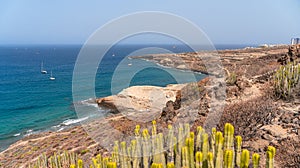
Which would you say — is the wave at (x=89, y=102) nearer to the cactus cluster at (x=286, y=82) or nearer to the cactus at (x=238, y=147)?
the cactus cluster at (x=286, y=82)

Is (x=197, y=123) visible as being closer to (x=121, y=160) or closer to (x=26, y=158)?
(x=121, y=160)

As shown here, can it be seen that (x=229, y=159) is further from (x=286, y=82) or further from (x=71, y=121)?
(x=71, y=121)

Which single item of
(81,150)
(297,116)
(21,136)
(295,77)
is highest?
(295,77)

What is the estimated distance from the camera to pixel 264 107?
25.3ft

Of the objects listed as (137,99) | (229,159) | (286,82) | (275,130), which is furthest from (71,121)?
(229,159)

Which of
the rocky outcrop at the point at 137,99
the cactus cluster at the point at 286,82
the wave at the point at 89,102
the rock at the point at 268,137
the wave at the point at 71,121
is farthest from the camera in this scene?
the wave at the point at 89,102

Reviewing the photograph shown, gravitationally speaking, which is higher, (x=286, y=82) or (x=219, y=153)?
(x=286, y=82)

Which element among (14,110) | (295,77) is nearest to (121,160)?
(295,77)

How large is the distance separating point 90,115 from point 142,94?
6164 millimetres

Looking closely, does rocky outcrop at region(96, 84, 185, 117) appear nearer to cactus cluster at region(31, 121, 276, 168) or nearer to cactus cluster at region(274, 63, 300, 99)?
cactus cluster at region(274, 63, 300, 99)

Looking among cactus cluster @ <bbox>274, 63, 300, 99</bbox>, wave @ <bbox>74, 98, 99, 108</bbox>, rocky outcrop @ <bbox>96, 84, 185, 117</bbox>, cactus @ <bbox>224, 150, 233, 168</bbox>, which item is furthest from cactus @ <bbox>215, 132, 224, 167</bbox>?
wave @ <bbox>74, 98, 99, 108</bbox>

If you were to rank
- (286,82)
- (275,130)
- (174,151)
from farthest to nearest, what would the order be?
(286,82) < (275,130) < (174,151)

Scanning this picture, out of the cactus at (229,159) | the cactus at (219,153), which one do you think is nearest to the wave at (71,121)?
the cactus at (219,153)

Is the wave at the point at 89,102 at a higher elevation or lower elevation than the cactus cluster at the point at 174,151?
lower
